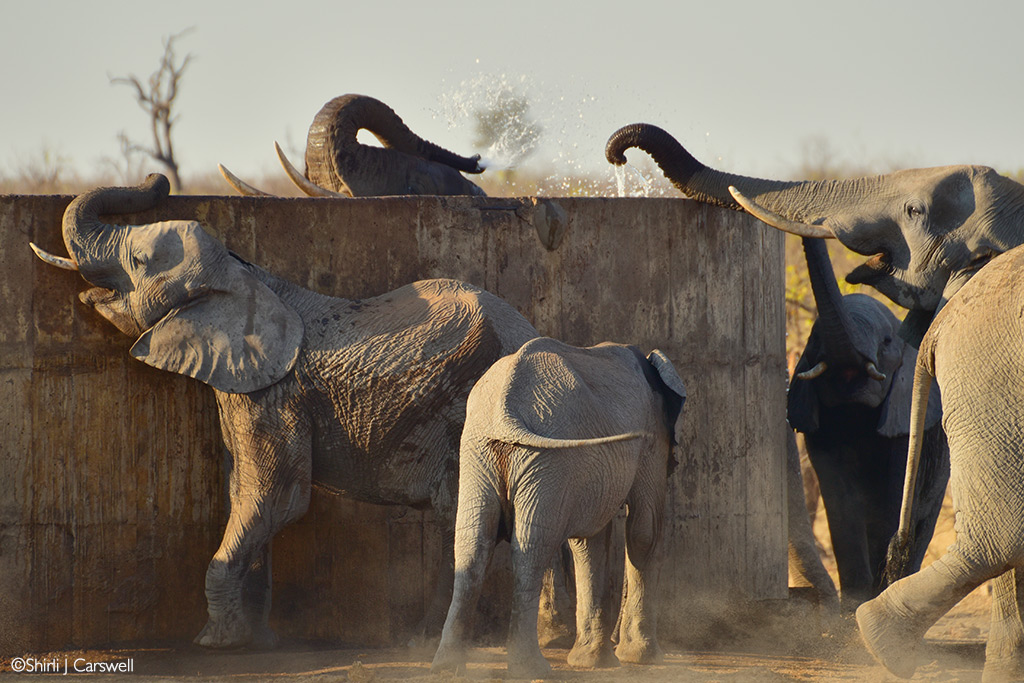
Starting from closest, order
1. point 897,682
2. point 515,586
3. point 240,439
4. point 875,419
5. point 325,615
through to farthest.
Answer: point 515,586, point 897,682, point 240,439, point 325,615, point 875,419

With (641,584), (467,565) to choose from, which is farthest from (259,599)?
(641,584)

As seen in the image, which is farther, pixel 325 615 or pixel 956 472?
pixel 325 615

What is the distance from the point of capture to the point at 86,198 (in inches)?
251

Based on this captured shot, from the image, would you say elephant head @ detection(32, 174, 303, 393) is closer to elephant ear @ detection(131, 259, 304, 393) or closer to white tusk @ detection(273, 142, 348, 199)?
elephant ear @ detection(131, 259, 304, 393)

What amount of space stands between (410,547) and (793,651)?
2001mm

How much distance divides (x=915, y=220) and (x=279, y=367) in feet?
10.4

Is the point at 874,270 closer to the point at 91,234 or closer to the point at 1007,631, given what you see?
the point at 1007,631

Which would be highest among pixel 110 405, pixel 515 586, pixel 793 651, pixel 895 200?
pixel 895 200

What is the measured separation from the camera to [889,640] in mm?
5250

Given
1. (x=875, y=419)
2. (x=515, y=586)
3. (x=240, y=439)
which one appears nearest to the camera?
(x=515, y=586)

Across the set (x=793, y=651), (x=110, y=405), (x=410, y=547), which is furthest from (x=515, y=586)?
(x=110, y=405)

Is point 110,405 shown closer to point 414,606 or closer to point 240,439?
point 240,439

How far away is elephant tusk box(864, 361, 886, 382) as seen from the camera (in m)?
7.52

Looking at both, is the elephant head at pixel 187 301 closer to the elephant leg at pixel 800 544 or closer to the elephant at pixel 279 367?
the elephant at pixel 279 367
